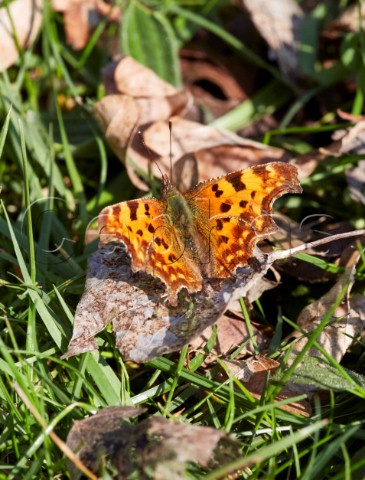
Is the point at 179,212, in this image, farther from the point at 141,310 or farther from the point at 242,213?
the point at 141,310

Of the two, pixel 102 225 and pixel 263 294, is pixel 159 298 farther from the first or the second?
pixel 263 294

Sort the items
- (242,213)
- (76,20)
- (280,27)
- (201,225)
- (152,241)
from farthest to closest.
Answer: (76,20), (280,27), (201,225), (242,213), (152,241)

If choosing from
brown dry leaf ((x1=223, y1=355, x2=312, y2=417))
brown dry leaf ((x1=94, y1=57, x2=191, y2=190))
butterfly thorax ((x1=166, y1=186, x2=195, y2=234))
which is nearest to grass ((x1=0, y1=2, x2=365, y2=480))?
brown dry leaf ((x1=223, y1=355, x2=312, y2=417))

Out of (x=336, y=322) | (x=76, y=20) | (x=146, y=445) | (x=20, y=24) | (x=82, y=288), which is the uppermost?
(x=20, y=24)

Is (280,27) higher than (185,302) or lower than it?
higher

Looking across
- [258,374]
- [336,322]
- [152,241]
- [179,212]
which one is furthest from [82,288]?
[336,322]

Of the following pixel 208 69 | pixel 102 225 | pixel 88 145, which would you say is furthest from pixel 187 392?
pixel 208 69
